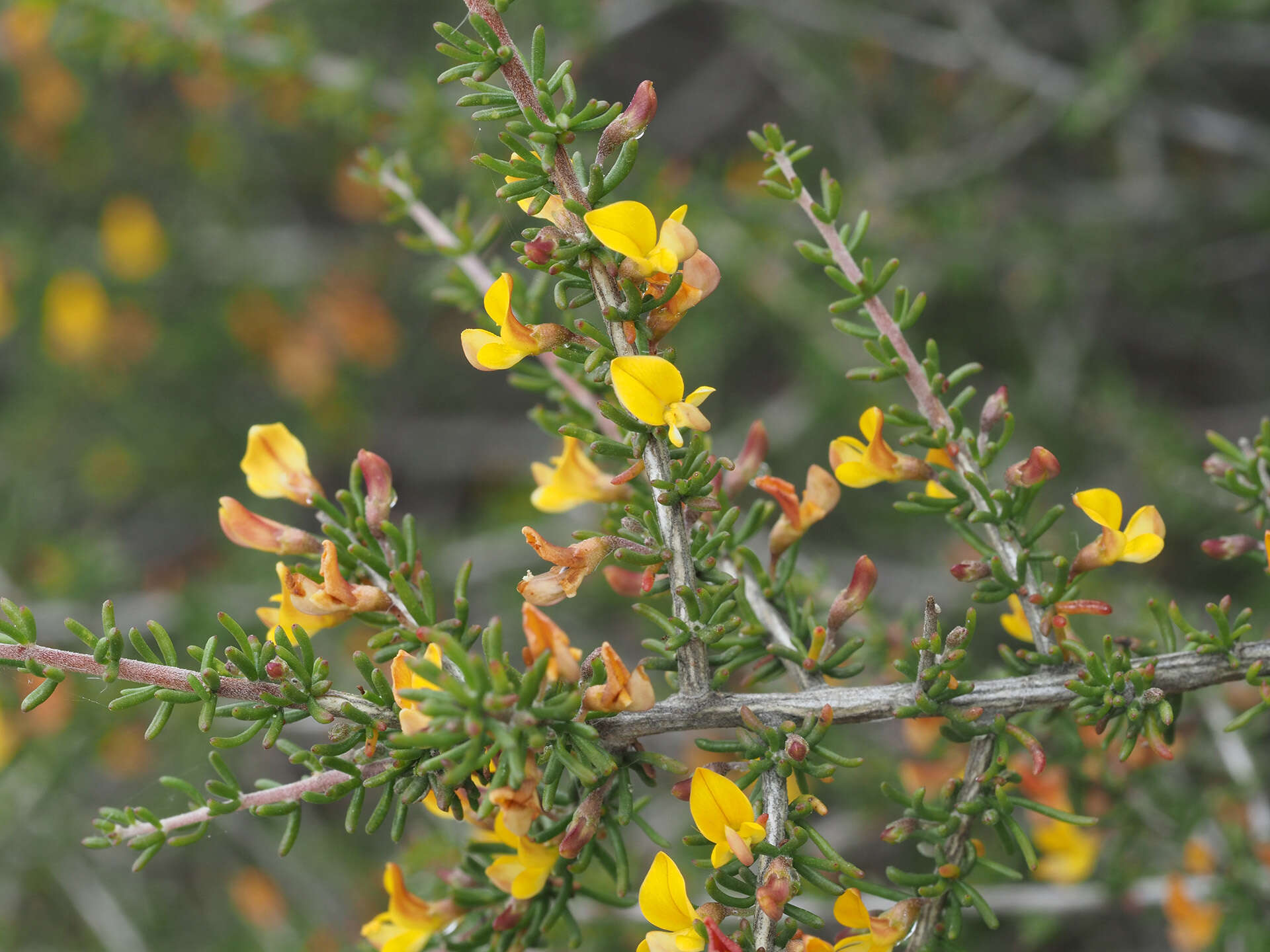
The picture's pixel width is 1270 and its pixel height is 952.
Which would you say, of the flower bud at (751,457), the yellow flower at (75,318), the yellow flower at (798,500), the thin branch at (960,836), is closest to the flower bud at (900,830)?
the thin branch at (960,836)

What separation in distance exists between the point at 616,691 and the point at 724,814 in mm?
188

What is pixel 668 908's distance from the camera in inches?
41.3

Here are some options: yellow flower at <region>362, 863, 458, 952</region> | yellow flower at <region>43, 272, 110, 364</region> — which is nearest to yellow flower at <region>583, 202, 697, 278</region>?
yellow flower at <region>362, 863, 458, 952</region>

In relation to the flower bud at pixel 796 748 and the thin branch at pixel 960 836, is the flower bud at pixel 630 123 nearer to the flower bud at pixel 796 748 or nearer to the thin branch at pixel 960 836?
the flower bud at pixel 796 748

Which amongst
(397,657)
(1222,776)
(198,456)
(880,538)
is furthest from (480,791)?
(198,456)

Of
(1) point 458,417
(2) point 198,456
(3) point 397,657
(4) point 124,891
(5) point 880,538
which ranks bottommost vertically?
(4) point 124,891

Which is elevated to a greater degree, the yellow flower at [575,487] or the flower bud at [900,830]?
the yellow flower at [575,487]

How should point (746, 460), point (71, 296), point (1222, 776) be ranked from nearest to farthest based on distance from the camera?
point (746, 460) → point (1222, 776) → point (71, 296)

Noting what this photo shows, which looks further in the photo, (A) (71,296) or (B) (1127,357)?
(A) (71,296)

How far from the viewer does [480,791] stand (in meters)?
1.10

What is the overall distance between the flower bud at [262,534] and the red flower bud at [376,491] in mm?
91

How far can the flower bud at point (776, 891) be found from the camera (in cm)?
102

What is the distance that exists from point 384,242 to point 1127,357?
3.68 metres

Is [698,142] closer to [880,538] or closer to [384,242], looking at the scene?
[384,242]
